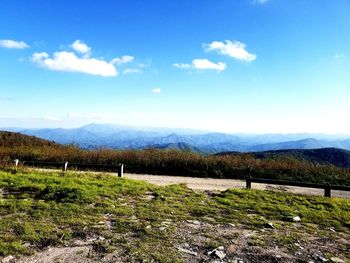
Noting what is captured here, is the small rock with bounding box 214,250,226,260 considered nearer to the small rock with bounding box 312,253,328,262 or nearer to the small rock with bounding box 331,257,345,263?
the small rock with bounding box 312,253,328,262

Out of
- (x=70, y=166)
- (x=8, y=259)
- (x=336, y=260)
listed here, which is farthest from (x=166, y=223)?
(x=70, y=166)

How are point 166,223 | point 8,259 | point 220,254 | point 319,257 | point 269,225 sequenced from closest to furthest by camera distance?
1. point 8,259
2. point 220,254
3. point 319,257
4. point 166,223
5. point 269,225

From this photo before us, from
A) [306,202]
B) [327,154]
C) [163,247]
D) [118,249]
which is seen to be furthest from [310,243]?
[327,154]

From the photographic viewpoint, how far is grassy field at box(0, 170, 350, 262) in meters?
7.20

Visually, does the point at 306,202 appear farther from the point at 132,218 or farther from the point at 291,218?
the point at 132,218

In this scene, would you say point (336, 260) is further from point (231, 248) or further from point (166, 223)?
point (166, 223)

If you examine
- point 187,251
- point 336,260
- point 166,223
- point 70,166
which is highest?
point 70,166

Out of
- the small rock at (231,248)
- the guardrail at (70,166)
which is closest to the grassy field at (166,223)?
the small rock at (231,248)

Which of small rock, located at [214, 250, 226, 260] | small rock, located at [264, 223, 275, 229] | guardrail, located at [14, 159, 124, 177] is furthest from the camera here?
guardrail, located at [14, 159, 124, 177]

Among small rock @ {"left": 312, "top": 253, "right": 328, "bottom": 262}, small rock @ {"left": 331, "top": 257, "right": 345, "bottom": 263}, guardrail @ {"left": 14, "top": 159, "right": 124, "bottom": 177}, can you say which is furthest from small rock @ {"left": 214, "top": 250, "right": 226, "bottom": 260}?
guardrail @ {"left": 14, "top": 159, "right": 124, "bottom": 177}

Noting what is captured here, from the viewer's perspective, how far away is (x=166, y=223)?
9.16 m

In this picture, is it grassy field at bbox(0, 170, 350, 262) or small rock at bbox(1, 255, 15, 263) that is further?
grassy field at bbox(0, 170, 350, 262)

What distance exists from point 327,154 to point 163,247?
6798 inches

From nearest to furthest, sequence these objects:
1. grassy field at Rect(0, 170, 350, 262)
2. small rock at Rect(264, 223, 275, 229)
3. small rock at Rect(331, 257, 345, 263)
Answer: small rock at Rect(331, 257, 345, 263), grassy field at Rect(0, 170, 350, 262), small rock at Rect(264, 223, 275, 229)
